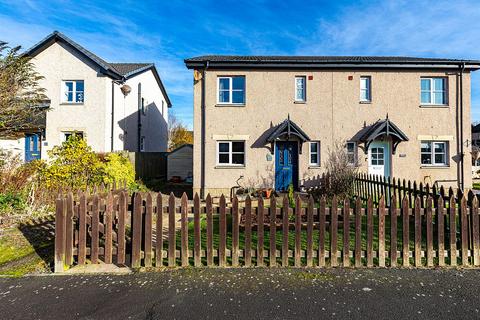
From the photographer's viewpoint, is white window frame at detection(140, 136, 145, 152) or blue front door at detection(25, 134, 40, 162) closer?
blue front door at detection(25, 134, 40, 162)

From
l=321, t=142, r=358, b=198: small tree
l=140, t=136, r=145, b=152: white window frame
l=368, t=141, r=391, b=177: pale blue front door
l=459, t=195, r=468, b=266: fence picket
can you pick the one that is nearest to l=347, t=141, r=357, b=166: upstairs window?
l=368, t=141, r=391, b=177: pale blue front door

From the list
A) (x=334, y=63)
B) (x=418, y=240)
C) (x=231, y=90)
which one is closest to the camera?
(x=418, y=240)

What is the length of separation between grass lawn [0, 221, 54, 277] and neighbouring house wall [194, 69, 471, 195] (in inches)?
290

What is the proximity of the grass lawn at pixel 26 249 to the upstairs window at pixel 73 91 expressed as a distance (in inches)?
453

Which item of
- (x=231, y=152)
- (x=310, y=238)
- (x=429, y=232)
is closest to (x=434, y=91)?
(x=231, y=152)

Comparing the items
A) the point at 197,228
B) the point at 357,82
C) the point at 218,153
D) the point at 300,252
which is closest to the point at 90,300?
the point at 197,228

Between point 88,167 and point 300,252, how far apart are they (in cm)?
863

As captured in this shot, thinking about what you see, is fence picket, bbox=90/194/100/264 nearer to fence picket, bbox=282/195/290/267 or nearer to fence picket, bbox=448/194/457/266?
fence picket, bbox=282/195/290/267

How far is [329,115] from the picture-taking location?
44.2ft

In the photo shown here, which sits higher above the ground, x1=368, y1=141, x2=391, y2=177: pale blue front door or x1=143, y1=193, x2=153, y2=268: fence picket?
x1=368, y1=141, x2=391, y2=177: pale blue front door

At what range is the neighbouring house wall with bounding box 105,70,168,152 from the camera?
56.6 ft

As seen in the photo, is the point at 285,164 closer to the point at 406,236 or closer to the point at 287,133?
the point at 287,133

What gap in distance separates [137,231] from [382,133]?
12.1 meters

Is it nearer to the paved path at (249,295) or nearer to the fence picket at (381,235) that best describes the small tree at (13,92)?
the paved path at (249,295)
